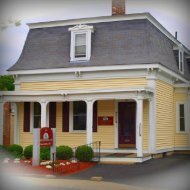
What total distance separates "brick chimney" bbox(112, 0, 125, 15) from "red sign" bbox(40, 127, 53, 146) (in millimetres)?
8048

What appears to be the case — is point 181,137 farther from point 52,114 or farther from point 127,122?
point 52,114

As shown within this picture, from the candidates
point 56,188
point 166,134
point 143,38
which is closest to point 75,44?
point 143,38

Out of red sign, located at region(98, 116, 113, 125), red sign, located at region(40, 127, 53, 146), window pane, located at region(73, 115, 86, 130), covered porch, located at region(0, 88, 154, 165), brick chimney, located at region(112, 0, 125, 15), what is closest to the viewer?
red sign, located at region(40, 127, 53, 146)

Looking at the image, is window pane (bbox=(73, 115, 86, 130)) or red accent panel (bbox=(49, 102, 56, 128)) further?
red accent panel (bbox=(49, 102, 56, 128))

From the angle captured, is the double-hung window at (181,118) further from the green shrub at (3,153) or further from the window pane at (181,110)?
the green shrub at (3,153)

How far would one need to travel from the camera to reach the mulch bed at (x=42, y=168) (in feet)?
45.3

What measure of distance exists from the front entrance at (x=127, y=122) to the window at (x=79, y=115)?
1.63 meters

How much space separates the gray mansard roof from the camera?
19.0m

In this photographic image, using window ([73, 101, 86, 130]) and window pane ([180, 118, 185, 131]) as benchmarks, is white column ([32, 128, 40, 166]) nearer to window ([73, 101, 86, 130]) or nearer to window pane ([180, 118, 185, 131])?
window ([73, 101, 86, 130])

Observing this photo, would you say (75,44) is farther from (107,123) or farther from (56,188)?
(56,188)

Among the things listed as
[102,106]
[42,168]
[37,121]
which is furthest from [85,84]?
[42,168]

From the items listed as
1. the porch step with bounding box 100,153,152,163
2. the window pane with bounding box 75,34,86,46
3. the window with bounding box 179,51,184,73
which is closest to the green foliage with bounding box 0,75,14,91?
the window pane with bounding box 75,34,86,46

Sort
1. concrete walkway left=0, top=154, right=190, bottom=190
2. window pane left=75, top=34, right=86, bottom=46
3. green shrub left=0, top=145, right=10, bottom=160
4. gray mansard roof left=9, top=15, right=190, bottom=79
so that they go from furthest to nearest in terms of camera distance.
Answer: window pane left=75, top=34, right=86, bottom=46 → gray mansard roof left=9, top=15, right=190, bottom=79 → green shrub left=0, top=145, right=10, bottom=160 → concrete walkway left=0, top=154, right=190, bottom=190

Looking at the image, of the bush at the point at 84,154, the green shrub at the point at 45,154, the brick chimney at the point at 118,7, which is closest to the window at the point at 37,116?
the green shrub at the point at 45,154
